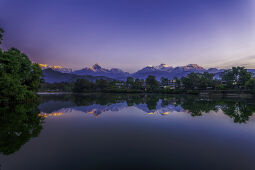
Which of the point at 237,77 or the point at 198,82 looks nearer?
the point at 237,77

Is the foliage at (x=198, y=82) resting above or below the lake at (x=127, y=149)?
above

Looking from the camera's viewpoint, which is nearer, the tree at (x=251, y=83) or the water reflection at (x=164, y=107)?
the water reflection at (x=164, y=107)

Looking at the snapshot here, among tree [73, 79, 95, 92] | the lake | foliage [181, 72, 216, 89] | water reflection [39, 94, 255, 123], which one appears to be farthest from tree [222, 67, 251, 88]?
tree [73, 79, 95, 92]

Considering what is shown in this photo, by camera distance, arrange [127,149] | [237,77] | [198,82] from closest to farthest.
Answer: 1. [127,149]
2. [237,77]
3. [198,82]

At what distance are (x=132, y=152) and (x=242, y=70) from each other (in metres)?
67.5

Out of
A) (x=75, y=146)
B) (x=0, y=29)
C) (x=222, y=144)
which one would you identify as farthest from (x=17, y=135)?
(x=0, y=29)

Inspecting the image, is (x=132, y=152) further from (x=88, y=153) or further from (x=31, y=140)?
(x=31, y=140)

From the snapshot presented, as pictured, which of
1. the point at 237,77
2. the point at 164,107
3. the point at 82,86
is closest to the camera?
the point at 164,107

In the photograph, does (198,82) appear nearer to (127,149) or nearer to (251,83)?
(251,83)

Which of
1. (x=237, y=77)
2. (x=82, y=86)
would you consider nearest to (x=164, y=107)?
(x=237, y=77)

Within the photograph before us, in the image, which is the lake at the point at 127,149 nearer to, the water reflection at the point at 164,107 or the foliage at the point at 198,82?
the water reflection at the point at 164,107

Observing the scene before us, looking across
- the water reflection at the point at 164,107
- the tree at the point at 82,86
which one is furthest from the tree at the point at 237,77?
the tree at the point at 82,86

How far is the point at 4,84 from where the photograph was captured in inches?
680

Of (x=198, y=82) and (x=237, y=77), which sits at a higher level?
(x=237, y=77)
